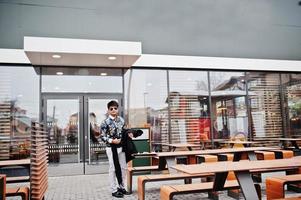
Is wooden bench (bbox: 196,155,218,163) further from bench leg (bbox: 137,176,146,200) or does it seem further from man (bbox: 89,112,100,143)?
man (bbox: 89,112,100,143)

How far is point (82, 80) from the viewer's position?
9.30m

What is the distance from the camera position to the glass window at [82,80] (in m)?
9.01

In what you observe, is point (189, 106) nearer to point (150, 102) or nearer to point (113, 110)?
point (150, 102)

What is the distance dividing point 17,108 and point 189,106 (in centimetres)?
522

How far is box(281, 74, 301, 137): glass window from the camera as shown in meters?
10.6

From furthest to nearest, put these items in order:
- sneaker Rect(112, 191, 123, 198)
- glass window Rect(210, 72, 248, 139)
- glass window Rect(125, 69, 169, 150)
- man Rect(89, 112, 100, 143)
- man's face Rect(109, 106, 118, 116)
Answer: glass window Rect(210, 72, 248, 139) < glass window Rect(125, 69, 169, 150) < man Rect(89, 112, 100, 143) < man's face Rect(109, 106, 118, 116) < sneaker Rect(112, 191, 123, 198)

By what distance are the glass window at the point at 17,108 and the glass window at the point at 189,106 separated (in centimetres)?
420

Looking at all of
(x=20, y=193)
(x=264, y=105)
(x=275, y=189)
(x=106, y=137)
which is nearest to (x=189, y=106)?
(x=264, y=105)

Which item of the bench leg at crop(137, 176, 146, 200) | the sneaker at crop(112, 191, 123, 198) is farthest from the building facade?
the bench leg at crop(137, 176, 146, 200)

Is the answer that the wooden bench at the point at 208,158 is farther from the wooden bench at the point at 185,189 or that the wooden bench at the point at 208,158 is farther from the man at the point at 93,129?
the man at the point at 93,129

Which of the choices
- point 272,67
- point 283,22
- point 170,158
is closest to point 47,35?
point 170,158

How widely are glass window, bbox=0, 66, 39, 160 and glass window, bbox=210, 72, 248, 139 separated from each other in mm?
5662

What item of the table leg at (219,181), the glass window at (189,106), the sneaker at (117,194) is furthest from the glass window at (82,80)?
the table leg at (219,181)

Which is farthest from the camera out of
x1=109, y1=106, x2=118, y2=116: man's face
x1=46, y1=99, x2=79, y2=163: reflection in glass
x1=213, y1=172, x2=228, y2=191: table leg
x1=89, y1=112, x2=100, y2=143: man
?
x1=89, y1=112, x2=100, y2=143: man
